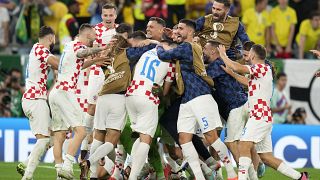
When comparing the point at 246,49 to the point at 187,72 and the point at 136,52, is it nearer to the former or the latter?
the point at 187,72

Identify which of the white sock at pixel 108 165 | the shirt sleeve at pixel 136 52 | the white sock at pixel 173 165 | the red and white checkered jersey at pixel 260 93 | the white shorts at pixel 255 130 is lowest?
the white sock at pixel 108 165

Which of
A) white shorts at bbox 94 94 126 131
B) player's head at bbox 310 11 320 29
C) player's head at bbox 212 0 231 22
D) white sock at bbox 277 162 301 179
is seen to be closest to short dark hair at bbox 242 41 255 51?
player's head at bbox 212 0 231 22

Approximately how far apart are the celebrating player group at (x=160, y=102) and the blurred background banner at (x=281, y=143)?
4.45 meters

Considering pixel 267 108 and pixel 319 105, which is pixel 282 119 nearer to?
pixel 319 105

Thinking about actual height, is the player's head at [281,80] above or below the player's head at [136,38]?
below

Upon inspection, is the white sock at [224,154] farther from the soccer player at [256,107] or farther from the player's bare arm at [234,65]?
the player's bare arm at [234,65]

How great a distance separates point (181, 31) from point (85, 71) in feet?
10.5

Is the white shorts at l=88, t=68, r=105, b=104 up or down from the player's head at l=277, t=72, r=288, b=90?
up

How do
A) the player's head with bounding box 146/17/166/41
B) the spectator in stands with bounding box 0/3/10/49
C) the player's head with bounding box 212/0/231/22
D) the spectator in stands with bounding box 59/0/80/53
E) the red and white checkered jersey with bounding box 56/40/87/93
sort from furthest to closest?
the spectator in stands with bounding box 0/3/10/49, the spectator in stands with bounding box 59/0/80/53, the player's head with bounding box 212/0/231/22, the red and white checkered jersey with bounding box 56/40/87/93, the player's head with bounding box 146/17/166/41

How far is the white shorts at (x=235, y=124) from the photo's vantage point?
19469 millimetres

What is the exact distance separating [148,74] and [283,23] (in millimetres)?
9361

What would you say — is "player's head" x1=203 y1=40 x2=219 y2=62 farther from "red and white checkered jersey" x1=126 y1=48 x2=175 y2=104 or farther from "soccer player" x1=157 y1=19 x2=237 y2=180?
"red and white checkered jersey" x1=126 y1=48 x2=175 y2=104

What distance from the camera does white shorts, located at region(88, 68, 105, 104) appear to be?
818 inches

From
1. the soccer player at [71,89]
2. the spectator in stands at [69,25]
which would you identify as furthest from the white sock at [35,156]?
the spectator in stands at [69,25]
